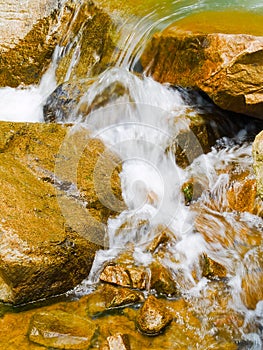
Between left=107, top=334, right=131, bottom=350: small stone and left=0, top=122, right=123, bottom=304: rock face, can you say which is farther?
left=0, top=122, right=123, bottom=304: rock face

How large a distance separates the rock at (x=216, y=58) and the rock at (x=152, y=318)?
3.19m

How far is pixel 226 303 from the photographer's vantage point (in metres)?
4.34

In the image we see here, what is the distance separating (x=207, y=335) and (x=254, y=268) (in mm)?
1075

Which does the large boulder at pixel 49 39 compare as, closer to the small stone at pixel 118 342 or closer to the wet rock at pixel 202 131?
the wet rock at pixel 202 131

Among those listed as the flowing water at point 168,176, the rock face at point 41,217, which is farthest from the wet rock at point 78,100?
the rock face at point 41,217

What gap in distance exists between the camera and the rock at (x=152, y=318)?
154 inches

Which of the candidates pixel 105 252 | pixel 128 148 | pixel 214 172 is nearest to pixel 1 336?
pixel 105 252

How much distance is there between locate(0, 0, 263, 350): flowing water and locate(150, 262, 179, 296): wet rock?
121 mm

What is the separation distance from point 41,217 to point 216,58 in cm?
342

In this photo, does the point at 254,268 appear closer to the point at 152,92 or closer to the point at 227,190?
the point at 227,190

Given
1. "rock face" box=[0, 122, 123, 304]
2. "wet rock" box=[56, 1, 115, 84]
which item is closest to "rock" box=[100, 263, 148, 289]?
"rock face" box=[0, 122, 123, 304]

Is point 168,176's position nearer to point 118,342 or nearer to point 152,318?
point 152,318

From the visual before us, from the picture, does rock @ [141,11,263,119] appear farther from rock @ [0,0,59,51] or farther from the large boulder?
rock @ [0,0,59,51]

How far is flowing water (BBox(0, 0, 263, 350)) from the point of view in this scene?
465cm
